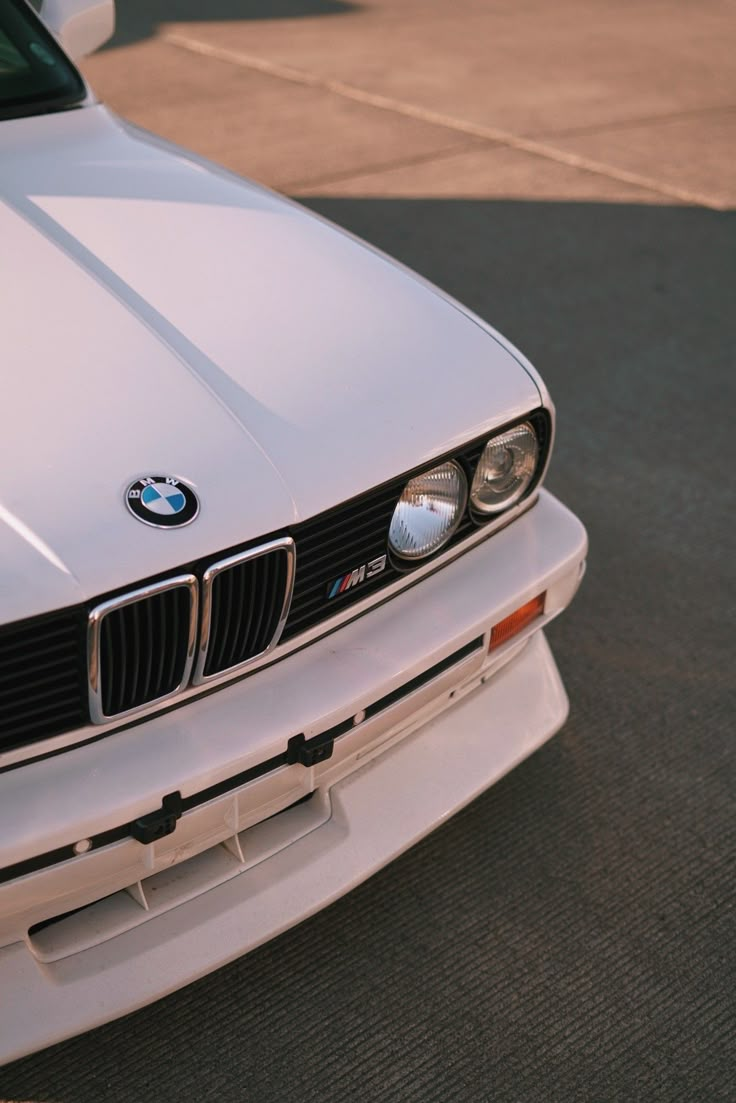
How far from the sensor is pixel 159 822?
1751mm

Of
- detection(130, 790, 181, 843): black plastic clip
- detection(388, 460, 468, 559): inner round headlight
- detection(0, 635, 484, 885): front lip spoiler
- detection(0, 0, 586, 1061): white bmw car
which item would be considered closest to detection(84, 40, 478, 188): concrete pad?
detection(0, 0, 586, 1061): white bmw car

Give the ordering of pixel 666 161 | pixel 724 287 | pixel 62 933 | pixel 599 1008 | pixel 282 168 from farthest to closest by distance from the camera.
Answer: pixel 666 161 → pixel 282 168 → pixel 724 287 → pixel 599 1008 → pixel 62 933

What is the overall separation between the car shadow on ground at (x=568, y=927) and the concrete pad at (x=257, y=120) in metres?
2.79

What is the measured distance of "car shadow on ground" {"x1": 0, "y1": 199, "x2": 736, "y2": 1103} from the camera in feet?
6.87

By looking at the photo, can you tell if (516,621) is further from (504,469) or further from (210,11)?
(210,11)

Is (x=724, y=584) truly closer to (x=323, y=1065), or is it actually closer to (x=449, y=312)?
(x=449, y=312)

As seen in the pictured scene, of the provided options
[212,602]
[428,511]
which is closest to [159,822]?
[212,602]

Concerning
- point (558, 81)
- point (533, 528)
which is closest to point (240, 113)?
point (558, 81)

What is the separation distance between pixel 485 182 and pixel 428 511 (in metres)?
4.23

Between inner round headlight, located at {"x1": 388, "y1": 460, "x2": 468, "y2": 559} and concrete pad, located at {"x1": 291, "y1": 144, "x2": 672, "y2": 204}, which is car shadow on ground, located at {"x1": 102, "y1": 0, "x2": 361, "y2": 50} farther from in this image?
inner round headlight, located at {"x1": 388, "y1": 460, "x2": 468, "y2": 559}

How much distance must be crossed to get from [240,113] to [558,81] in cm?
213

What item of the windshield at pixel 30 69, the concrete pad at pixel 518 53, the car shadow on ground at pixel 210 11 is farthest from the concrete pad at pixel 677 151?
the windshield at pixel 30 69

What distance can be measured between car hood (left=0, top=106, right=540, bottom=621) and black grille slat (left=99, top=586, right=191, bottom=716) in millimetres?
54

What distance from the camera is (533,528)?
7.72 ft
